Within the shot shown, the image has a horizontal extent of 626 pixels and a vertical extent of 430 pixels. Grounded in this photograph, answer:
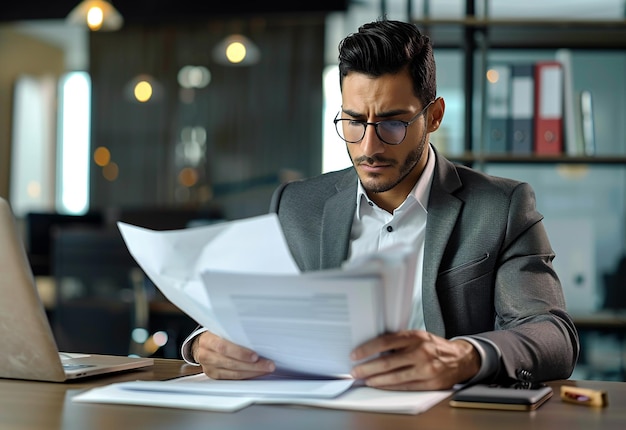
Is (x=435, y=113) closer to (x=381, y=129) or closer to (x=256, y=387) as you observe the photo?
(x=381, y=129)

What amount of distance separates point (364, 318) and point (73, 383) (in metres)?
0.51

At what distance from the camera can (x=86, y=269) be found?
4.75m

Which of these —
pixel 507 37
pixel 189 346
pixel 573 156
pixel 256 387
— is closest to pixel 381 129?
pixel 189 346

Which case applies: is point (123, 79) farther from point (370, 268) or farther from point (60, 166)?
point (370, 268)

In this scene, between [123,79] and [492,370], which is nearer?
[492,370]

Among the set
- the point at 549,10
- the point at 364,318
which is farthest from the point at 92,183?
the point at 364,318

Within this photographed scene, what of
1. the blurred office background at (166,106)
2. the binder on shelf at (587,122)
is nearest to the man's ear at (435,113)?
the binder on shelf at (587,122)

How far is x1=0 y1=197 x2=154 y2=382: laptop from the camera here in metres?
1.27

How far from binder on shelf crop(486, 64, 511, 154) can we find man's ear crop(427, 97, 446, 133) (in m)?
1.52

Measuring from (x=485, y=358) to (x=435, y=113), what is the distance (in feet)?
2.46

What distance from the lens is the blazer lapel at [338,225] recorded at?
6.11ft

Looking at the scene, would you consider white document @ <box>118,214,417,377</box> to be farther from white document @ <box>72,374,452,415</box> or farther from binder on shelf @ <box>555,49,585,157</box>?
binder on shelf @ <box>555,49,585,157</box>

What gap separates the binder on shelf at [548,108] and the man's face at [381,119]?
5.44ft

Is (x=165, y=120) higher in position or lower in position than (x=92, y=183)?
higher
